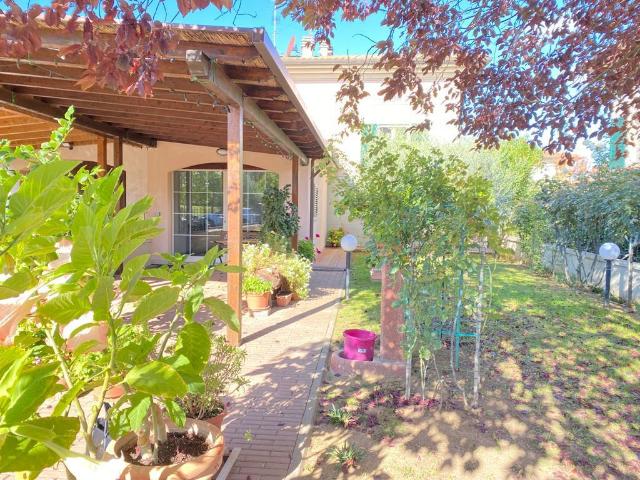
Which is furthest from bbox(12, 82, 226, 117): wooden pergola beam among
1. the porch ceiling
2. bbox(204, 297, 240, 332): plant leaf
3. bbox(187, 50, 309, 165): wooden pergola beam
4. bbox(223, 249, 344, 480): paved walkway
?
bbox(204, 297, 240, 332): plant leaf

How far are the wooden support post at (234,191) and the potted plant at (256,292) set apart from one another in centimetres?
155

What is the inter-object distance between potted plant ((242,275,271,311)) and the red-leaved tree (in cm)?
307

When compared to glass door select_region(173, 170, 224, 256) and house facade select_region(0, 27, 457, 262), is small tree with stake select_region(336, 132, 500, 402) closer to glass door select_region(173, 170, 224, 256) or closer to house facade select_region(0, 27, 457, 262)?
house facade select_region(0, 27, 457, 262)

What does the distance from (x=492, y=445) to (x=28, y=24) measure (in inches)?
138

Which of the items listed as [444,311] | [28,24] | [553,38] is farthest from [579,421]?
[28,24]

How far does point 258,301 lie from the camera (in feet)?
21.1

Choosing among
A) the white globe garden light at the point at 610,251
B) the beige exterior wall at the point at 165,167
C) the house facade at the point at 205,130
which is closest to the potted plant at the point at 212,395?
the house facade at the point at 205,130

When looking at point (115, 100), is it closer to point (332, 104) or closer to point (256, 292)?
point (256, 292)

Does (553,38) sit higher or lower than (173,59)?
higher

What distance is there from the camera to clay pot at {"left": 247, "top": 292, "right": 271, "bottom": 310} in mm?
6383

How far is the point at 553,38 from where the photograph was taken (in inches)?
167

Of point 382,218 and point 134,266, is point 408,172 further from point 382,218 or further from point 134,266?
point 134,266

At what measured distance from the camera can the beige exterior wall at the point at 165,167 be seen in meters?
10.5

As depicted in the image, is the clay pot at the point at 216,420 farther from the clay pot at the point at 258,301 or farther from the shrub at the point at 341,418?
the clay pot at the point at 258,301
